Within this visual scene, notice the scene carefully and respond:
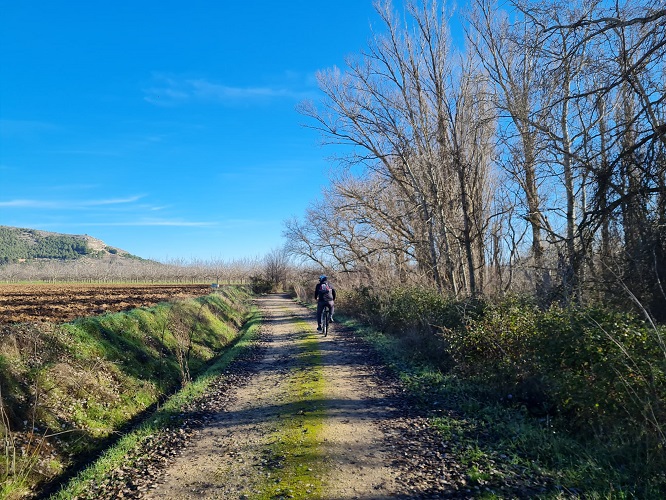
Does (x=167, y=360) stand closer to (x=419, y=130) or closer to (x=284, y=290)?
(x=419, y=130)

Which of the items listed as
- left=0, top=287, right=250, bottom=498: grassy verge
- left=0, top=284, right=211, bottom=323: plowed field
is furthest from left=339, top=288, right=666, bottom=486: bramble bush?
left=0, top=284, right=211, bottom=323: plowed field

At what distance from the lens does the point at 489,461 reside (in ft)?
15.5

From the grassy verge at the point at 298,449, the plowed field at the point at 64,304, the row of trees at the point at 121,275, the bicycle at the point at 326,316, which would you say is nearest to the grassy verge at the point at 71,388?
the grassy verge at the point at 298,449

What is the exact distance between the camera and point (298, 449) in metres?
5.18

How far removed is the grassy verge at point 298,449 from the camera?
164 inches

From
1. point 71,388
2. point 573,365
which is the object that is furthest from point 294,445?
point 71,388

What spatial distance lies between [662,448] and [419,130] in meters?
15.4

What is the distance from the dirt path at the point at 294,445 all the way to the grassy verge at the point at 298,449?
Answer: 11 mm

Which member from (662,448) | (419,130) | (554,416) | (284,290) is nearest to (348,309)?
(419,130)

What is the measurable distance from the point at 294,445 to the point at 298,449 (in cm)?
15

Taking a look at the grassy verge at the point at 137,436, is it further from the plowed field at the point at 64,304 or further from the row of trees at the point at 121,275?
the row of trees at the point at 121,275

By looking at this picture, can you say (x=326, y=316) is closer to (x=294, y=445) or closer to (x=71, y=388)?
(x=71, y=388)

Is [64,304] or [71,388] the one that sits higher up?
[64,304]

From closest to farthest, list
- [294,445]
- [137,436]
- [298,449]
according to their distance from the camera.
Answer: [298,449], [294,445], [137,436]
